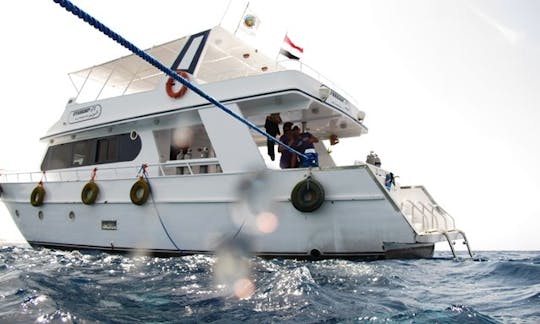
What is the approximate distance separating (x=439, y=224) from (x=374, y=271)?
3.84 m

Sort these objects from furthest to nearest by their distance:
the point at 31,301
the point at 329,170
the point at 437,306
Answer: the point at 329,170, the point at 437,306, the point at 31,301

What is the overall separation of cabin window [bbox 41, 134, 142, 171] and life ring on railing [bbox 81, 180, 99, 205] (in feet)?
2.65

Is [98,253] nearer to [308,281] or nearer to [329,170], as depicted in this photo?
[329,170]

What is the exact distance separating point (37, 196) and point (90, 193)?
2.14 m

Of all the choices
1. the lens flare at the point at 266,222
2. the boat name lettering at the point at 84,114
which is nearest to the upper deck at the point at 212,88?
the boat name lettering at the point at 84,114

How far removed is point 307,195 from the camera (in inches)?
234

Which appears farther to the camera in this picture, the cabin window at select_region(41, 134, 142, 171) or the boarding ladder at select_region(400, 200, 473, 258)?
the cabin window at select_region(41, 134, 142, 171)

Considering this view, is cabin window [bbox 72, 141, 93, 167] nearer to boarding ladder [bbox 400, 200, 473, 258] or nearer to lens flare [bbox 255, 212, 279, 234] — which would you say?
lens flare [bbox 255, 212, 279, 234]

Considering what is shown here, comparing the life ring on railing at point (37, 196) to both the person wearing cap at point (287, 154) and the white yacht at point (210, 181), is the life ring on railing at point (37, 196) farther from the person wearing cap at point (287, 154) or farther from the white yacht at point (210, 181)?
the person wearing cap at point (287, 154)

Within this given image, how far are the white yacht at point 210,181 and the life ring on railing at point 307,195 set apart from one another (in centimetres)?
2

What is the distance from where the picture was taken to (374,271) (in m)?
4.68

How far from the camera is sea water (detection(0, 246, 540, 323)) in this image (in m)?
2.68

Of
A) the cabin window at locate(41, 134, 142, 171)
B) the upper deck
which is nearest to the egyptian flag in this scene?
the upper deck

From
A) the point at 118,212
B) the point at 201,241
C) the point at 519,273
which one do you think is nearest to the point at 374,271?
the point at 519,273
